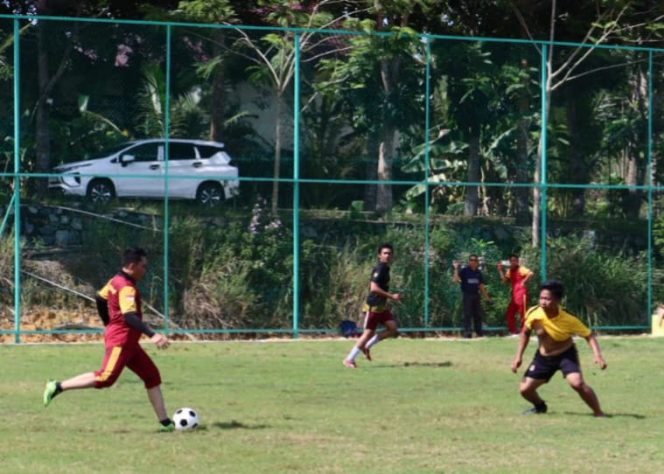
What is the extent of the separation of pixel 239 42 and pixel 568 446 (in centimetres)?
1667

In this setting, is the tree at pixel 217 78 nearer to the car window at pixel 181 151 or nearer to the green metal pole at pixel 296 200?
the car window at pixel 181 151

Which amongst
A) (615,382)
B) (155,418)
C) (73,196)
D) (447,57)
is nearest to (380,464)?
(155,418)

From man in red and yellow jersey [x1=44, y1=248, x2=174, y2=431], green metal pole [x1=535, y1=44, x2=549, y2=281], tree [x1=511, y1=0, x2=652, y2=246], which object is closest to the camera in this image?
man in red and yellow jersey [x1=44, y1=248, x2=174, y2=431]

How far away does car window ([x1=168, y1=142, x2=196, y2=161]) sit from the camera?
27.4m

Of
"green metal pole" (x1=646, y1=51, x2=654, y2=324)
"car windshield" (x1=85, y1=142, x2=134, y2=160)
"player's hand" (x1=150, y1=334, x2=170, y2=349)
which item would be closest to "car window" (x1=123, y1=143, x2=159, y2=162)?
"car windshield" (x1=85, y1=142, x2=134, y2=160)

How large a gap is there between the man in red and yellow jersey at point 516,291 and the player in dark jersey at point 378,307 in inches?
303

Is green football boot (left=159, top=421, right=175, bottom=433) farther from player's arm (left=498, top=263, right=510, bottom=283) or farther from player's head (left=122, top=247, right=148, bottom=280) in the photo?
player's arm (left=498, top=263, right=510, bottom=283)

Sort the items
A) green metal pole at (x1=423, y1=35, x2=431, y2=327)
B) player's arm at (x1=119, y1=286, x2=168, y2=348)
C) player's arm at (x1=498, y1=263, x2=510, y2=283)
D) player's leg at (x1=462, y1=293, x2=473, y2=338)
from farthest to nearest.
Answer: player's arm at (x1=498, y1=263, x2=510, y2=283), green metal pole at (x1=423, y1=35, x2=431, y2=327), player's leg at (x1=462, y1=293, x2=473, y2=338), player's arm at (x1=119, y1=286, x2=168, y2=348)

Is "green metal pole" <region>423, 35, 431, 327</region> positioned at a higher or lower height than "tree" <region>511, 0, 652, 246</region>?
lower

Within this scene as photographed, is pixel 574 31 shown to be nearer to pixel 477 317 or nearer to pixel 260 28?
pixel 477 317

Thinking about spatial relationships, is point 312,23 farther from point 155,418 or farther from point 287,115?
point 155,418

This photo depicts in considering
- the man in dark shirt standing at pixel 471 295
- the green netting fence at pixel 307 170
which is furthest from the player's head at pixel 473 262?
the green netting fence at pixel 307 170

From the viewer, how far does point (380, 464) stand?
38.1ft

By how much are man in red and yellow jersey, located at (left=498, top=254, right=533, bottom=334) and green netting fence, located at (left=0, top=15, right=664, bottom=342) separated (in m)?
0.52
